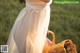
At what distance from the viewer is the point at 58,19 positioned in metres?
1.67

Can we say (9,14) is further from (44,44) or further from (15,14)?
(44,44)

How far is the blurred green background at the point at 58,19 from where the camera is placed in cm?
162

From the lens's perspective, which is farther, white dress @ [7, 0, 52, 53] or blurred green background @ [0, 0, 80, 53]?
blurred green background @ [0, 0, 80, 53]

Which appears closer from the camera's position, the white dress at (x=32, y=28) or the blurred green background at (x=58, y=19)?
the white dress at (x=32, y=28)

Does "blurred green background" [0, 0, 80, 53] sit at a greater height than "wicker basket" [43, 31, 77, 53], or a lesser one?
greater

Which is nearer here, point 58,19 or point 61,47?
point 61,47

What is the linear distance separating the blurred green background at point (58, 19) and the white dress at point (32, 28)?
0.27 ft

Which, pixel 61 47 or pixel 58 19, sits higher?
pixel 58 19

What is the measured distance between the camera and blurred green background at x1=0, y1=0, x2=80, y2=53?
1.62 m

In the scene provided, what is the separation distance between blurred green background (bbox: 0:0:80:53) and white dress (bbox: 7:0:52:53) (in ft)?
0.27

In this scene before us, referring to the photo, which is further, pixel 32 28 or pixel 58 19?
pixel 58 19

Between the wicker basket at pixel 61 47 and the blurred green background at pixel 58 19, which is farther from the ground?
the blurred green background at pixel 58 19

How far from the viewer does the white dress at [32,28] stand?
4.93 ft

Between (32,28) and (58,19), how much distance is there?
0.22m
